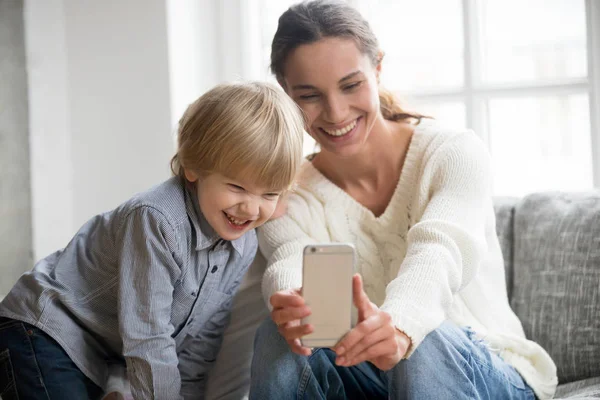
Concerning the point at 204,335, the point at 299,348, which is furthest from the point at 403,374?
the point at 204,335

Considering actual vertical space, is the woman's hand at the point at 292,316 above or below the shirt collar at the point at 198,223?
below

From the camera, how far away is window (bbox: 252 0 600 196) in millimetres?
2457

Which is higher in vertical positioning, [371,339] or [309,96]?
[309,96]

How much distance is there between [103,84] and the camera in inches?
109

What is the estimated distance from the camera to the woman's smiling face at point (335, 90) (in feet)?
5.45

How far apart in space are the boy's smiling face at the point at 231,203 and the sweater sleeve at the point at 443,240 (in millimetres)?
319

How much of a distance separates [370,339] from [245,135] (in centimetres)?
49

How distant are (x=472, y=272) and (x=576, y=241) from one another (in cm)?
43

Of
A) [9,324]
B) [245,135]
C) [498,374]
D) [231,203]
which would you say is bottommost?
[498,374]

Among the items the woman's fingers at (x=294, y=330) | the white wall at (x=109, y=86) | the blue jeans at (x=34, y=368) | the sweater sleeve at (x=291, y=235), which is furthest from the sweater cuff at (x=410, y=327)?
the white wall at (x=109, y=86)

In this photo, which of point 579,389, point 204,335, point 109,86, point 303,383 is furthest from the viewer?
point 109,86

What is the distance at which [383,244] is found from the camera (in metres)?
1.79

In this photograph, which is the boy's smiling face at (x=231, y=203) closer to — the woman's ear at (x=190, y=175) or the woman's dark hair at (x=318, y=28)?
the woman's ear at (x=190, y=175)

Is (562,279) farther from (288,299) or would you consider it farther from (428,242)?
(288,299)
